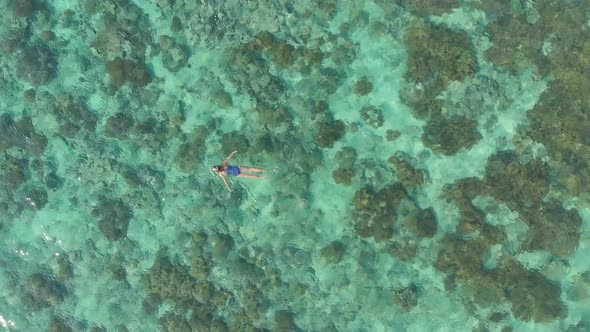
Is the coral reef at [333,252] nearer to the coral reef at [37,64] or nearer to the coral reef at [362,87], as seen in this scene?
the coral reef at [362,87]

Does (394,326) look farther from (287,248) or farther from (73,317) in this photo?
(73,317)

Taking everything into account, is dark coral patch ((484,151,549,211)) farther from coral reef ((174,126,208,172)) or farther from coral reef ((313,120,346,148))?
coral reef ((174,126,208,172))

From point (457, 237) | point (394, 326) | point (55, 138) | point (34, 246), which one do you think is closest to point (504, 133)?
point (457, 237)

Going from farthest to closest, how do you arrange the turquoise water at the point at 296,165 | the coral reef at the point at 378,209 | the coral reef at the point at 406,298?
the coral reef at the point at 406,298 → the coral reef at the point at 378,209 → the turquoise water at the point at 296,165

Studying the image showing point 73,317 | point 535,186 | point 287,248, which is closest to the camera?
point 535,186

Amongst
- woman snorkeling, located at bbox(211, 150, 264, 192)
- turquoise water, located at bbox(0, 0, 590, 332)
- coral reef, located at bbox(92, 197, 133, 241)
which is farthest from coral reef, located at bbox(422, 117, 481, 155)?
coral reef, located at bbox(92, 197, 133, 241)

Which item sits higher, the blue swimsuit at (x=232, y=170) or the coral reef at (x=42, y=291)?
the blue swimsuit at (x=232, y=170)

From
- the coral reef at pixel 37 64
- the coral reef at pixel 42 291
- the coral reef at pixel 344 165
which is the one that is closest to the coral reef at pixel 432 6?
the coral reef at pixel 344 165

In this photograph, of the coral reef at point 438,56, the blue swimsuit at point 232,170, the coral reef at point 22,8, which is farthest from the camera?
the coral reef at point 22,8

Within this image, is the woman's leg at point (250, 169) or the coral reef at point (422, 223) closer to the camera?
the coral reef at point (422, 223)
